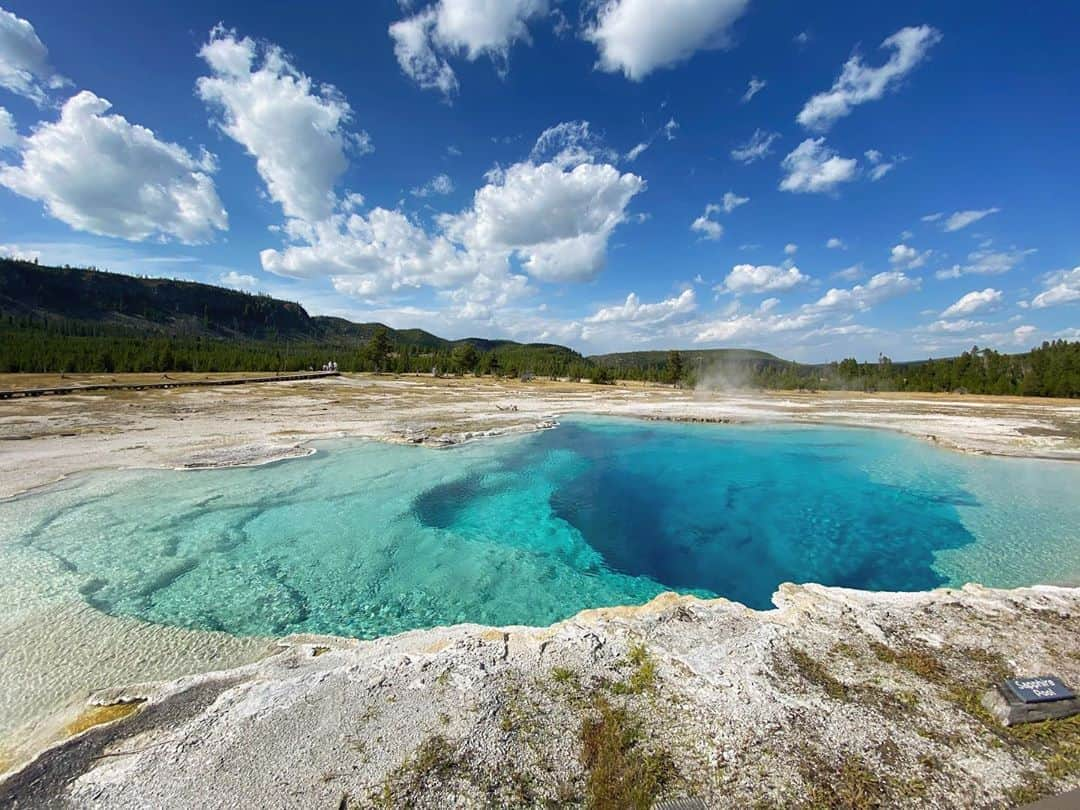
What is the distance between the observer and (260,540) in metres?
11.0

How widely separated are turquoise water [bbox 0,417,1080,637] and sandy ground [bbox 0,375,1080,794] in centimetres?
82

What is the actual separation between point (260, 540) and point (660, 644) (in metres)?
10.1

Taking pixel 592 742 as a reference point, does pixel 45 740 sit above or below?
below

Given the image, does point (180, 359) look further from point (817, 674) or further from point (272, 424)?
point (817, 674)

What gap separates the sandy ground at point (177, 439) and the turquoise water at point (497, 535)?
820 mm

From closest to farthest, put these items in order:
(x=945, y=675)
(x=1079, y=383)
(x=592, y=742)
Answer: (x=592, y=742), (x=945, y=675), (x=1079, y=383)

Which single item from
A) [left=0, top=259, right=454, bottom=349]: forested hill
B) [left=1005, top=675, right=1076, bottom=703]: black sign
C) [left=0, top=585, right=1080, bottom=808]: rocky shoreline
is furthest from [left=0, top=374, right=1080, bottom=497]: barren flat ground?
[left=0, top=259, right=454, bottom=349]: forested hill

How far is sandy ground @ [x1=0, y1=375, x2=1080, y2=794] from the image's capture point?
19.8 feet

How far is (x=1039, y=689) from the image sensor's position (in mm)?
4609

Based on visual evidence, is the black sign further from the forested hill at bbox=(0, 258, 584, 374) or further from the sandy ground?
the forested hill at bbox=(0, 258, 584, 374)

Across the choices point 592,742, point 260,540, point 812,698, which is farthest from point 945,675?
point 260,540

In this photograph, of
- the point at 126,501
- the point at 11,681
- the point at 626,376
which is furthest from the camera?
the point at 626,376

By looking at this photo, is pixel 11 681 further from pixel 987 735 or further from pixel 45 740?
pixel 987 735

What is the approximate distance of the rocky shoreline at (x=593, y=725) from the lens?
Result: 148 inches
